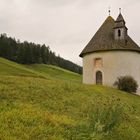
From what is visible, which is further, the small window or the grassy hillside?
the small window

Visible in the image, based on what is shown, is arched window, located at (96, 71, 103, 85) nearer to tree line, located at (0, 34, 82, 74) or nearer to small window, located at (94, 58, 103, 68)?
small window, located at (94, 58, 103, 68)

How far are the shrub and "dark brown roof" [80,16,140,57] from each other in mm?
3402

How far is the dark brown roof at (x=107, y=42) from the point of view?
42875 millimetres

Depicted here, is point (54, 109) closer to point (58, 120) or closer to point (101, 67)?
point (58, 120)

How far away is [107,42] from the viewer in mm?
43656

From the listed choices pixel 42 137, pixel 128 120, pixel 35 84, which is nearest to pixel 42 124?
pixel 42 137

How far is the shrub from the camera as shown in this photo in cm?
4081

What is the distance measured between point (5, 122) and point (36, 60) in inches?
4348

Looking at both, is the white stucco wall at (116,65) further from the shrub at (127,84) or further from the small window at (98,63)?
the shrub at (127,84)

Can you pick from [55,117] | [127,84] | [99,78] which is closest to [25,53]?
[99,78]

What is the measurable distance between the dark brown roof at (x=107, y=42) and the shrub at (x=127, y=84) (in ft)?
11.2

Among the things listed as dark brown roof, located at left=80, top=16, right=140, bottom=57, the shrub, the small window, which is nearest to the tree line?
dark brown roof, located at left=80, top=16, right=140, bottom=57

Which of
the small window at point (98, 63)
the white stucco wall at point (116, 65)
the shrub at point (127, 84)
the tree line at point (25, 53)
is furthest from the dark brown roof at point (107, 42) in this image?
the tree line at point (25, 53)

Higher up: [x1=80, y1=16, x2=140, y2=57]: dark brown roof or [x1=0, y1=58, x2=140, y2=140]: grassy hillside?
[x1=80, y1=16, x2=140, y2=57]: dark brown roof
